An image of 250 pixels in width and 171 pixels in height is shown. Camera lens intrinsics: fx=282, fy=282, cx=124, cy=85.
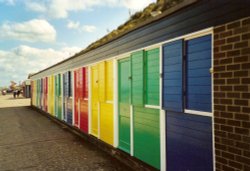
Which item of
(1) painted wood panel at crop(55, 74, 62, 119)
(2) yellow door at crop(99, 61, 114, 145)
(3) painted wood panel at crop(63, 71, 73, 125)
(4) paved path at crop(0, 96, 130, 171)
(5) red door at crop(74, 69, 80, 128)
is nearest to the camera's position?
(4) paved path at crop(0, 96, 130, 171)

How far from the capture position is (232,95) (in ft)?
11.2

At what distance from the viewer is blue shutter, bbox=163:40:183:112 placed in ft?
14.5

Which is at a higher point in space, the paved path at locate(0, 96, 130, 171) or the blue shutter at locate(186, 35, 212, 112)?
the blue shutter at locate(186, 35, 212, 112)

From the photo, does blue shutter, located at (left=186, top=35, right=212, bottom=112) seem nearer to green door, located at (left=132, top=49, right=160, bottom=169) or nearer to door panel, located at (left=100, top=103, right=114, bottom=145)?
green door, located at (left=132, top=49, right=160, bottom=169)

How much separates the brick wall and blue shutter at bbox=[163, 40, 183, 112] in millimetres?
808

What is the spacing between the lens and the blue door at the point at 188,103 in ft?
12.8

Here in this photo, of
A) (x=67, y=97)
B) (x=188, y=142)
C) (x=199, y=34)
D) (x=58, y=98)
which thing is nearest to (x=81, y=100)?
(x=67, y=97)

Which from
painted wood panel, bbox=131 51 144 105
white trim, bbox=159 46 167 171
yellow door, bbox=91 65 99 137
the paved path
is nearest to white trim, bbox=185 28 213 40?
white trim, bbox=159 46 167 171

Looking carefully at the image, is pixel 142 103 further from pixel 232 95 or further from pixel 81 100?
pixel 81 100

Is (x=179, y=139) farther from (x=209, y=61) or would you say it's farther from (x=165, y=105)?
(x=209, y=61)

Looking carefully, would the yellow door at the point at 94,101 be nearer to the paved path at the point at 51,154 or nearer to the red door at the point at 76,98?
the paved path at the point at 51,154

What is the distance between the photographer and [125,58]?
670 centimetres

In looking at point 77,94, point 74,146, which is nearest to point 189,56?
point 74,146

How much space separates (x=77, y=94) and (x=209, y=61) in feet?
26.1
